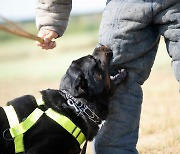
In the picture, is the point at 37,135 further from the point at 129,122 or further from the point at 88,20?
the point at 88,20

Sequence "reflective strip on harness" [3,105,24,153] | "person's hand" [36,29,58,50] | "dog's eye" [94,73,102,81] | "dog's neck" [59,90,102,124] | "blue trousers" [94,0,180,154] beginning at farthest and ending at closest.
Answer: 1. "person's hand" [36,29,58,50]
2. "dog's eye" [94,73,102,81]
3. "dog's neck" [59,90,102,124]
4. "blue trousers" [94,0,180,154]
5. "reflective strip on harness" [3,105,24,153]

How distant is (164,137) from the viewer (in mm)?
5266

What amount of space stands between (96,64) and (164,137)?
1574mm

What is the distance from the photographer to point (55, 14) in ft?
14.0

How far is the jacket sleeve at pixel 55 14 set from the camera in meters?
4.25

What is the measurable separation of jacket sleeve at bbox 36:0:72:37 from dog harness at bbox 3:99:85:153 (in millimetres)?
800

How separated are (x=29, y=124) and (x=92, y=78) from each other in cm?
66

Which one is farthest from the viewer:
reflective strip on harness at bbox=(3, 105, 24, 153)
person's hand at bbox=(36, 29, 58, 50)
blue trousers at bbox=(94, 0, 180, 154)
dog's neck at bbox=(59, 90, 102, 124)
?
person's hand at bbox=(36, 29, 58, 50)

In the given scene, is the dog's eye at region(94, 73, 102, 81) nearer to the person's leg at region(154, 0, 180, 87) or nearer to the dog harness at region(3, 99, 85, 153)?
the dog harness at region(3, 99, 85, 153)

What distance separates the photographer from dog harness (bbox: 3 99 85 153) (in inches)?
146

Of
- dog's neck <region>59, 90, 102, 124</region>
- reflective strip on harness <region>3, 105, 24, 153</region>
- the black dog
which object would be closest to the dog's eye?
the black dog

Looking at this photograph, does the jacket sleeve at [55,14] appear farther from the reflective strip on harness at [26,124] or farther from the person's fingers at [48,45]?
the reflective strip on harness at [26,124]

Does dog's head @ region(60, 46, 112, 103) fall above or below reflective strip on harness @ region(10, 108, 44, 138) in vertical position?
above

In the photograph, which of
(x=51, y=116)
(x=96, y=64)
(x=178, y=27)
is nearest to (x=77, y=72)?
(x=96, y=64)
